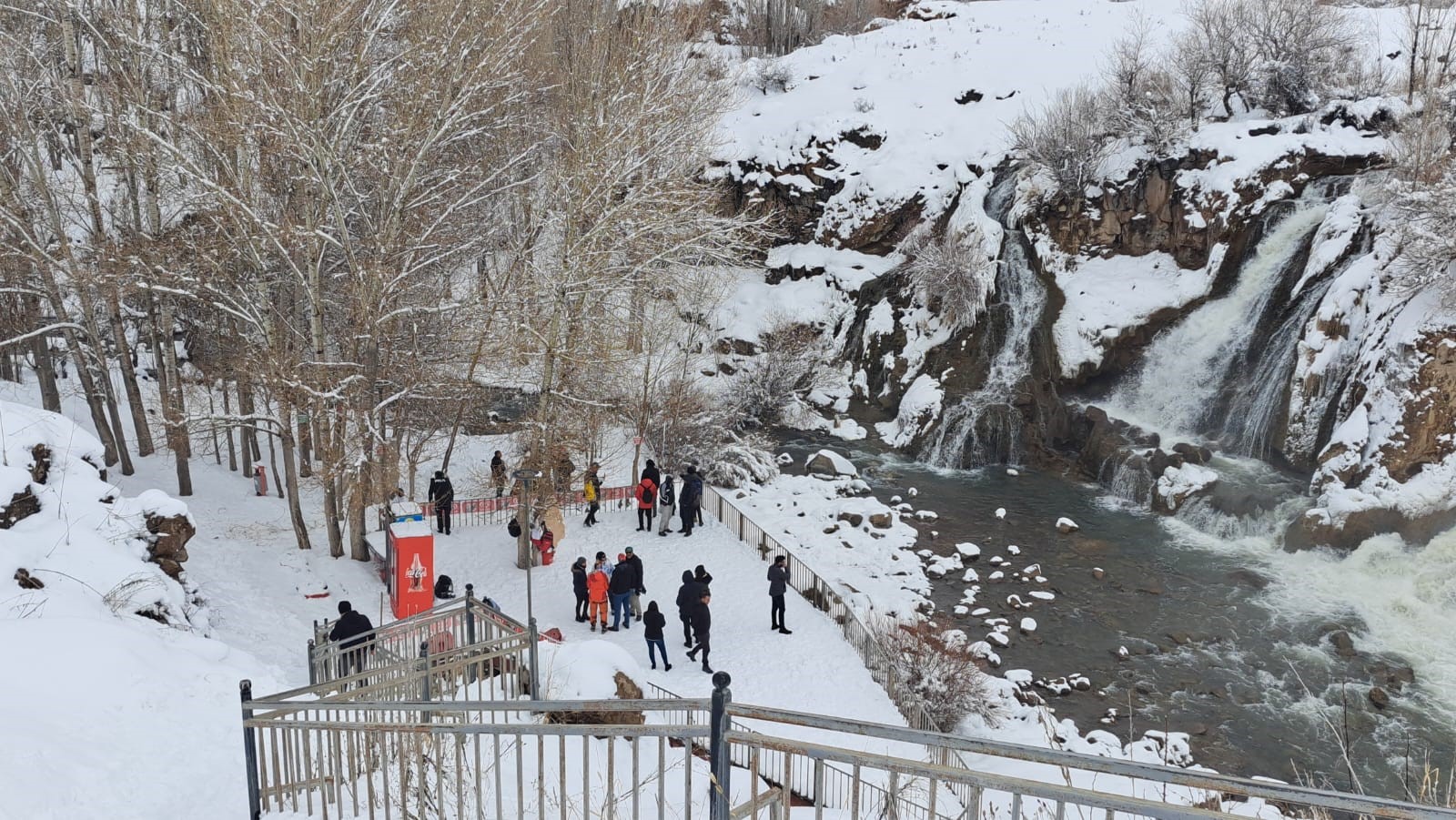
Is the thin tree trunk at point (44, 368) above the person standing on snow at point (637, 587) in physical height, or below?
above

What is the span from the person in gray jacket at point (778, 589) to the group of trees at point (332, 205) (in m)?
5.30

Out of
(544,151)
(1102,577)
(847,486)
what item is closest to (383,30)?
(544,151)

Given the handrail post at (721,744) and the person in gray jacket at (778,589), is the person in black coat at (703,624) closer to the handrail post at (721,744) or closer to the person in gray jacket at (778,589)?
the person in gray jacket at (778,589)

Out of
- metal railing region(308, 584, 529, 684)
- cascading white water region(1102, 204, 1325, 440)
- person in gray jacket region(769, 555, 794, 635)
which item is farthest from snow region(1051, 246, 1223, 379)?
metal railing region(308, 584, 529, 684)

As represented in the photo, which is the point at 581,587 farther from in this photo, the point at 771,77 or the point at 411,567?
the point at 771,77

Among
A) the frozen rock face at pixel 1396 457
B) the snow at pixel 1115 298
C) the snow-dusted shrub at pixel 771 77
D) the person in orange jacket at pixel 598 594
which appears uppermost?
the snow-dusted shrub at pixel 771 77

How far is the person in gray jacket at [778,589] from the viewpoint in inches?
541

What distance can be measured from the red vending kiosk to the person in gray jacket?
5309 mm

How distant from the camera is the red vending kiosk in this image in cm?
1369

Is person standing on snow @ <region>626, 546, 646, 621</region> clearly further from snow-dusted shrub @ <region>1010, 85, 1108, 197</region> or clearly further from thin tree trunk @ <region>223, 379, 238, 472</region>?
snow-dusted shrub @ <region>1010, 85, 1108, 197</region>

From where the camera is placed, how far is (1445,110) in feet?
73.5

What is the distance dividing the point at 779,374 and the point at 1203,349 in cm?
1229

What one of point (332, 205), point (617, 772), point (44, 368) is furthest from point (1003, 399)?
point (44, 368)

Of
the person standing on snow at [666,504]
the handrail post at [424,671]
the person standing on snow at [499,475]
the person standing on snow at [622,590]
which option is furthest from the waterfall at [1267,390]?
the handrail post at [424,671]
